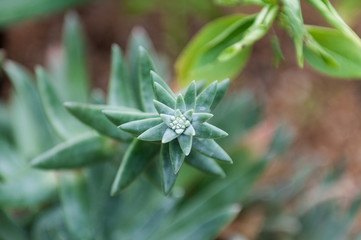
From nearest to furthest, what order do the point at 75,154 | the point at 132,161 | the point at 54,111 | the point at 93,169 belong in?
the point at 132,161, the point at 75,154, the point at 54,111, the point at 93,169

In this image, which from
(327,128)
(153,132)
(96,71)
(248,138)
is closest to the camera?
(153,132)

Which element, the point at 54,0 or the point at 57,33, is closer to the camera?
the point at 54,0

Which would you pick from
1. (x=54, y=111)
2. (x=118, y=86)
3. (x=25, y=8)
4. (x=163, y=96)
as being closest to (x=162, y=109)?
(x=163, y=96)

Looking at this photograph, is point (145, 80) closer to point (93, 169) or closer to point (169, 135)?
point (169, 135)

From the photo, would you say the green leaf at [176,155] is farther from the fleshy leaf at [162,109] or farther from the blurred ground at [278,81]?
the blurred ground at [278,81]

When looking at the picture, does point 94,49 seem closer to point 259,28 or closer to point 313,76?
point 313,76

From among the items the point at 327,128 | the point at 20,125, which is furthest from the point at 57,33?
the point at 327,128
